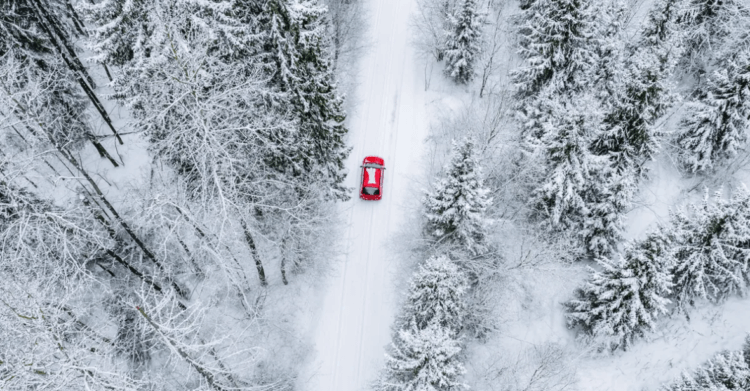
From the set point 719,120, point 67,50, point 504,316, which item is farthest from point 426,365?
point 67,50

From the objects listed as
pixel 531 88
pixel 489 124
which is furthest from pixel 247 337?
pixel 531 88

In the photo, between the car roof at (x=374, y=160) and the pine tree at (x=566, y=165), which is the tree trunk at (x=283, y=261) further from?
the pine tree at (x=566, y=165)

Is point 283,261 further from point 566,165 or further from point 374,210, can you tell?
point 566,165

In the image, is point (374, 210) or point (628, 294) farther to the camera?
point (374, 210)

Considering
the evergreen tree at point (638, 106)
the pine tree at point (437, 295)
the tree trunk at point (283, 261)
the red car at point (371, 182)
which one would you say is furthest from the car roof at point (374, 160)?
the evergreen tree at point (638, 106)


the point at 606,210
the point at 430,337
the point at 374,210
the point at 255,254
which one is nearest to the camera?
the point at 430,337
